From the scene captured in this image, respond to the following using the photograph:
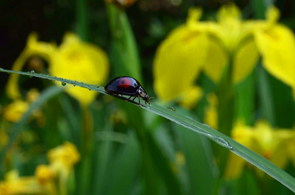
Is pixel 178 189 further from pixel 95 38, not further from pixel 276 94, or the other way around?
pixel 95 38

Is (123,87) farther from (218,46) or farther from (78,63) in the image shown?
(78,63)

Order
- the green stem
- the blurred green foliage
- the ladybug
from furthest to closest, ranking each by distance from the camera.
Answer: the blurred green foliage < the green stem < the ladybug

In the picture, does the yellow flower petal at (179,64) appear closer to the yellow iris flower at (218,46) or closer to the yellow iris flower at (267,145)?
the yellow iris flower at (218,46)

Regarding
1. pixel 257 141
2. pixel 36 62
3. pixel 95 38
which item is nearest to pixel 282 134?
pixel 257 141

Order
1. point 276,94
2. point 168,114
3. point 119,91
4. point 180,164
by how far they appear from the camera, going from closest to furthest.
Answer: point 168,114 < point 119,91 < point 276,94 < point 180,164

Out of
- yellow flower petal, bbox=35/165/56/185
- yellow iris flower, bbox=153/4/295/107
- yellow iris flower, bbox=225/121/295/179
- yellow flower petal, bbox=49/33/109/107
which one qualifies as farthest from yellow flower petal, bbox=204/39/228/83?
yellow flower petal, bbox=35/165/56/185

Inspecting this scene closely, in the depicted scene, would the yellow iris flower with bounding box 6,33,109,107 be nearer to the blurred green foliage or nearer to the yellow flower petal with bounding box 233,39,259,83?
the blurred green foliage

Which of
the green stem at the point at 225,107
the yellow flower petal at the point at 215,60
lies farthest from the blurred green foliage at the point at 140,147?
the yellow flower petal at the point at 215,60
